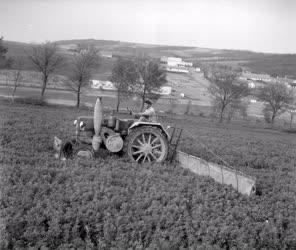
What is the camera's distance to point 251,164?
36.7ft

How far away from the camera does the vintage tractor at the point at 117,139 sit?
855 centimetres

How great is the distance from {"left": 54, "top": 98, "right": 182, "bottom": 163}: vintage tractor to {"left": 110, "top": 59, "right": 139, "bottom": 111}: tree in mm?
27082

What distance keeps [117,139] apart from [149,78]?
28.1m

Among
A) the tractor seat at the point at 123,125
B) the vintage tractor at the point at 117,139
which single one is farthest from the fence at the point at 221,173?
the tractor seat at the point at 123,125

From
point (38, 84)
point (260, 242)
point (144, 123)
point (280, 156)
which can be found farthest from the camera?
point (38, 84)

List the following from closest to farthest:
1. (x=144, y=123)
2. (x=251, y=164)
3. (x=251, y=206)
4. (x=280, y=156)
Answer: (x=251, y=206), (x=144, y=123), (x=251, y=164), (x=280, y=156)

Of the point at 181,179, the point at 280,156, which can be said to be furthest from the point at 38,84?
the point at 181,179

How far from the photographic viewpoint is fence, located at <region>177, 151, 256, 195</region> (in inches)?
296

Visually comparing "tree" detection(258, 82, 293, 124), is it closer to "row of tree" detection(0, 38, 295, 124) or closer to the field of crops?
"row of tree" detection(0, 38, 295, 124)

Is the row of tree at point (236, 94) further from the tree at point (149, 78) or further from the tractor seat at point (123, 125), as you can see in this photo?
the tractor seat at point (123, 125)

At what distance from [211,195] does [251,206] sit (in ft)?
2.44

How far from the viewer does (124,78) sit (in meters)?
36.7

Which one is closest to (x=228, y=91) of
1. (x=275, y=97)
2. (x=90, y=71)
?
(x=275, y=97)

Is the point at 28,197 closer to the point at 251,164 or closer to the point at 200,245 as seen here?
the point at 200,245
